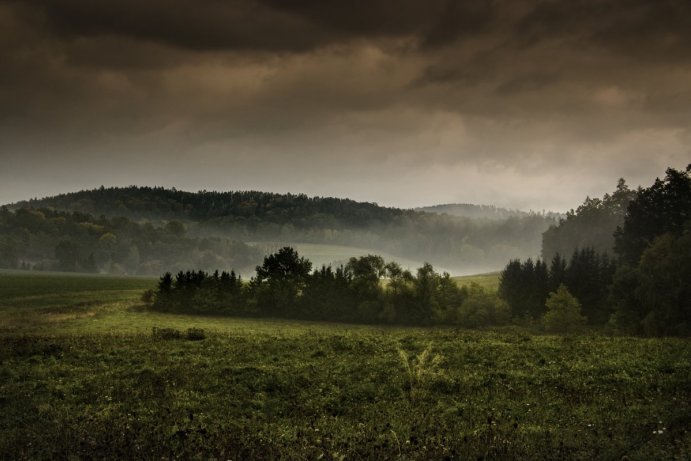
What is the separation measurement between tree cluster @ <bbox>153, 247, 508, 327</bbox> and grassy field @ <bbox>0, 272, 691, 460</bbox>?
4748 centimetres

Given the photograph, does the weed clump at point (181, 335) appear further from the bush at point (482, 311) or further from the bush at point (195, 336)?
the bush at point (482, 311)

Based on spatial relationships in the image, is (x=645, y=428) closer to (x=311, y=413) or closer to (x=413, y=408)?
(x=413, y=408)

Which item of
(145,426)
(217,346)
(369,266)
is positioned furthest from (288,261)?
(145,426)

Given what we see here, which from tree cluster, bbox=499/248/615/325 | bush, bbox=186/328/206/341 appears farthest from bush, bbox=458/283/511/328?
bush, bbox=186/328/206/341

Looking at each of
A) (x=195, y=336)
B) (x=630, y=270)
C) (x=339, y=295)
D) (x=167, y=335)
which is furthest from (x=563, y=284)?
(x=167, y=335)

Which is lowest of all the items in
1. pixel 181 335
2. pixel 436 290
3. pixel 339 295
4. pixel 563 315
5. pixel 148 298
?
pixel 148 298

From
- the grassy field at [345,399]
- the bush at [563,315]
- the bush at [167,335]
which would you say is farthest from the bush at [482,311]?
the bush at [167,335]

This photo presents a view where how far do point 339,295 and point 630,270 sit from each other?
4338 cm

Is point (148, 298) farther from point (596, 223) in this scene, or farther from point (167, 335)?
point (596, 223)

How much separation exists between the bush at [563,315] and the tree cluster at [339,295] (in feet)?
35.9

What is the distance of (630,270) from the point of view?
53.1m

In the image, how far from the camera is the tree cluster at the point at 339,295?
3036 inches

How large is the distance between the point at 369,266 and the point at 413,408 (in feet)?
219

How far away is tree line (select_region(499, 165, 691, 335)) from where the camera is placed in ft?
153
